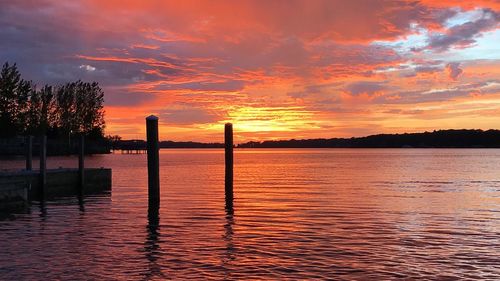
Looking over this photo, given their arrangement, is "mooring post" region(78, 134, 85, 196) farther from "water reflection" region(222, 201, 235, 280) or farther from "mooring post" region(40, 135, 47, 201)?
"water reflection" region(222, 201, 235, 280)

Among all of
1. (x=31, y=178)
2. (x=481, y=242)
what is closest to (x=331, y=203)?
(x=481, y=242)

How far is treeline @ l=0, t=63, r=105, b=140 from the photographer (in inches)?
3652

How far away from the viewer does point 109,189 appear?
33062 mm

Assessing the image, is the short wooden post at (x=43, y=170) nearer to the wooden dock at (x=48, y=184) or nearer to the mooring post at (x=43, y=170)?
the mooring post at (x=43, y=170)

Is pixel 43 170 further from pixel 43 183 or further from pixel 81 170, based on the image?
pixel 81 170

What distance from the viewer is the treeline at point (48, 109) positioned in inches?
3652

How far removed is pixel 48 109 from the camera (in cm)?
11250

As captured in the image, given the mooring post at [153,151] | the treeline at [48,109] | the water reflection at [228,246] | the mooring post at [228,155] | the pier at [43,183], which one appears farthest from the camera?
the treeline at [48,109]

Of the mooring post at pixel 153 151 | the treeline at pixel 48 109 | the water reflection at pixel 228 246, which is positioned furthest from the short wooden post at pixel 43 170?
the treeline at pixel 48 109

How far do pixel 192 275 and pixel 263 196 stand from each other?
62.9ft

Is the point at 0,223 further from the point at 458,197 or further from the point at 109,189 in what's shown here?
the point at 458,197

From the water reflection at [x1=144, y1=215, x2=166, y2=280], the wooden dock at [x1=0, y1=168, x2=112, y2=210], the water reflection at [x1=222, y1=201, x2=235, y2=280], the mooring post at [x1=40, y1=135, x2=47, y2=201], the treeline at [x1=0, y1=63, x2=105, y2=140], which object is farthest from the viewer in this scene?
the treeline at [x1=0, y1=63, x2=105, y2=140]

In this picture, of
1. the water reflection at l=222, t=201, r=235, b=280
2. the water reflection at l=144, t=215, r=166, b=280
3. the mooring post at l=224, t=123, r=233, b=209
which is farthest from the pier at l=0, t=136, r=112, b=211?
the water reflection at l=222, t=201, r=235, b=280

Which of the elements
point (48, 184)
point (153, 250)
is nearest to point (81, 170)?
point (48, 184)
